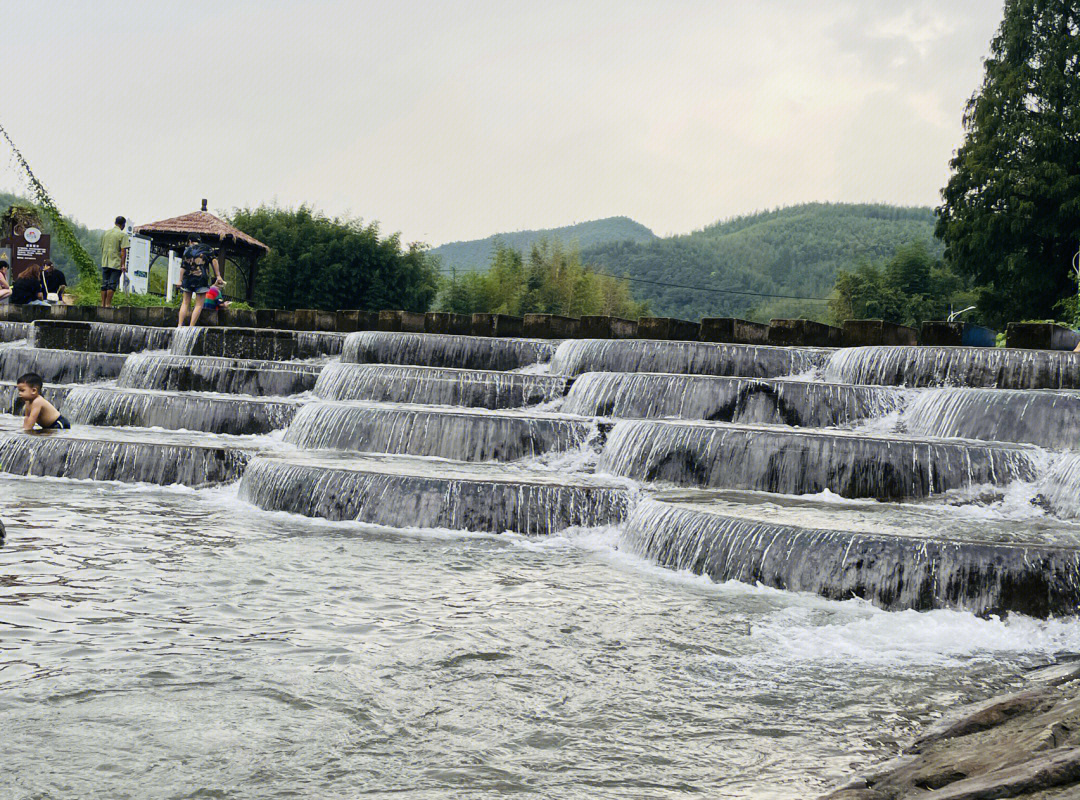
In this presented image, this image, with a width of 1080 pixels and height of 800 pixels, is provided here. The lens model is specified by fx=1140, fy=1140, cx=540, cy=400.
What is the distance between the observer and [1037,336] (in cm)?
1248

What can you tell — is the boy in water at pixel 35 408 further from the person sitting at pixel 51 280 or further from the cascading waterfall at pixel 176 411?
the person sitting at pixel 51 280

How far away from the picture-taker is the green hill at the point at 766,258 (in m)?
100

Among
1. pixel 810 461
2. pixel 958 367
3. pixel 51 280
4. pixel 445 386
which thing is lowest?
pixel 810 461

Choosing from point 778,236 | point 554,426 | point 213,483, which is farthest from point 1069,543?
point 778,236

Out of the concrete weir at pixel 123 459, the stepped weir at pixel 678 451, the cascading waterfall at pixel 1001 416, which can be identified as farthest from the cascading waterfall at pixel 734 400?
the concrete weir at pixel 123 459

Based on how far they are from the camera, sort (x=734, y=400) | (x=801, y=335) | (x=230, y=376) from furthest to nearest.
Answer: (x=801, y=335)
(x=230, y=376)
(x=734, y=400)

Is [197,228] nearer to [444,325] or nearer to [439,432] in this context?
[444,325]

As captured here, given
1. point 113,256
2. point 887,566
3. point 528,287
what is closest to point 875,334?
point 887,566

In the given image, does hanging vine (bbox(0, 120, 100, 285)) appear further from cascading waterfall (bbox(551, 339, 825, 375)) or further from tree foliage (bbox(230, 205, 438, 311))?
tree foliage (bbox(230, 205, 438, 311))

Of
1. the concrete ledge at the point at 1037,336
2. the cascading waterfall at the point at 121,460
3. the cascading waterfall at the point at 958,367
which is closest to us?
the cascading waterfall at the point at 121,460

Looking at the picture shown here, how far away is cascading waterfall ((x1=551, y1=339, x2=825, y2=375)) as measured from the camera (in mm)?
11941

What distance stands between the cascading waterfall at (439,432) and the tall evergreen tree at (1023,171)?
73.8 ft

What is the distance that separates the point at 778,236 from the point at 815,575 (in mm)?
112334

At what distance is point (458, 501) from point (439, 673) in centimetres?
329
